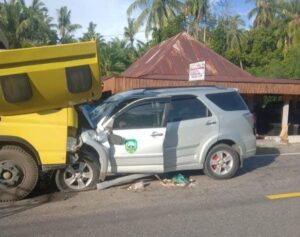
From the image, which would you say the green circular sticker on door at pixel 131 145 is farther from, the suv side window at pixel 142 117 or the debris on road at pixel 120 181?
the debris on road at pixel 120 181

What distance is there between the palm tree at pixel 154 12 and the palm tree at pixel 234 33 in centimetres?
900

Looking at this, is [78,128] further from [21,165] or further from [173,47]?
[173,47]

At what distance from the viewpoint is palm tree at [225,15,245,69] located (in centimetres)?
4753

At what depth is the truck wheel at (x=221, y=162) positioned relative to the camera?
351 inches

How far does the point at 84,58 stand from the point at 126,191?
239 centimetres

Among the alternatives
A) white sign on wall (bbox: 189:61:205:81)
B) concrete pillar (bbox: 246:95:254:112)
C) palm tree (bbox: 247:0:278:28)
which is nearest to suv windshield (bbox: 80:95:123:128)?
white sign on wall (bbox: 189:61:205:81)

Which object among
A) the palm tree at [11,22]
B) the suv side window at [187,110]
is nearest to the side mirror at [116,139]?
the suv side window at [187,110]

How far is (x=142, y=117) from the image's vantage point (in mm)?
8375

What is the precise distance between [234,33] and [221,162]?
1644 inches

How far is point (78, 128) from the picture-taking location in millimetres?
7898

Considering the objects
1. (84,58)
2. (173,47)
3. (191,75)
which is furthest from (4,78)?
(173,47)

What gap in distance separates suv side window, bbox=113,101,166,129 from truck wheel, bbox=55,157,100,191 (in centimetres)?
83

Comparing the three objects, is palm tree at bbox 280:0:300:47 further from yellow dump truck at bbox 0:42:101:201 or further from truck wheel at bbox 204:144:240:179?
yellow dump truck at bbox 0:42:101:201

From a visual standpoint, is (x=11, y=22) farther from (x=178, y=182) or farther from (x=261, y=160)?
(x=178, y=182)
